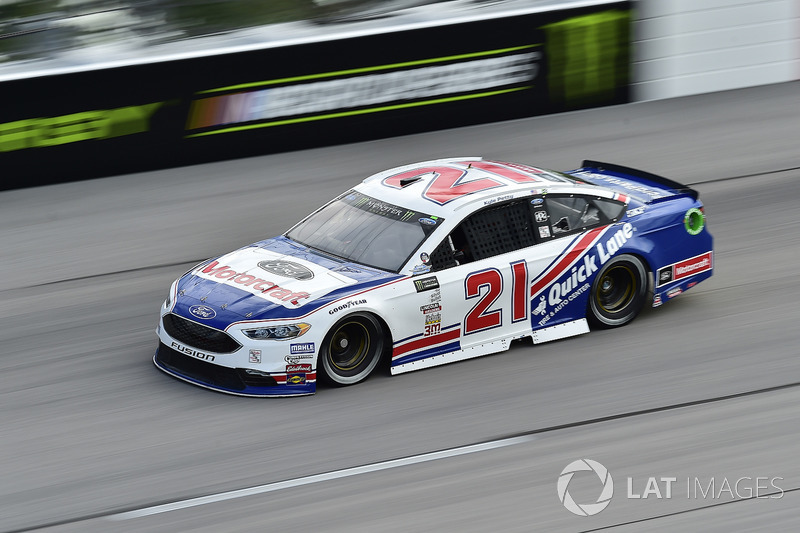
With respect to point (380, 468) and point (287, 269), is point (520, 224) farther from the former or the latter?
point (380, 468)

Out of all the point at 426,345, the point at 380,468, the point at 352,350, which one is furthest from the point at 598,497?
the point at 352,350

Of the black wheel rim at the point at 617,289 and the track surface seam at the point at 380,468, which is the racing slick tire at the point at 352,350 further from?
the black wheel rim at the point at 617,289

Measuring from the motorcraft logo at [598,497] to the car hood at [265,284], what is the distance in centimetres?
206

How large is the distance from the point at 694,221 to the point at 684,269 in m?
0.44

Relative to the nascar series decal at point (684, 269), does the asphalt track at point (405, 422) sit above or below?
below

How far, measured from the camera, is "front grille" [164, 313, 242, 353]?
7.35 meters

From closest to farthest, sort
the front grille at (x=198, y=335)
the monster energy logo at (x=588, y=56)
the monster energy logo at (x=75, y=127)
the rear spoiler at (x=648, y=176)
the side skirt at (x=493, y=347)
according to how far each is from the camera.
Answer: the front grille at (x=198, y=335) < the side skirt at (x=493, y=347) < the rear spoiler at (x=648, y=176) < the monster energy logo at (x=75, y=127) < the monster energy logo at (x=588, y=56)

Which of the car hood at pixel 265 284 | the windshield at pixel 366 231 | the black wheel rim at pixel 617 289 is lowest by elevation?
the black wheel rim at pixel 617 289

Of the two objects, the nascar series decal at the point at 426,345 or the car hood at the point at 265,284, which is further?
the nascar series decal at the point at 426,345

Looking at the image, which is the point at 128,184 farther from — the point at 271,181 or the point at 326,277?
the point at 326,277

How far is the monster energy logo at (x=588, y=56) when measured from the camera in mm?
15484

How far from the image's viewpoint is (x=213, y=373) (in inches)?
295

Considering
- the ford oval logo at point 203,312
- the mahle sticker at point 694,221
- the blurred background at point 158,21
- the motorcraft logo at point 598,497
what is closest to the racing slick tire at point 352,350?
the ford oval logo at point 203,312

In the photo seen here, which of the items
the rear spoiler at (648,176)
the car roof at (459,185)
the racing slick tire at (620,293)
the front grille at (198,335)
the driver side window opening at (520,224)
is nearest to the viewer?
the front grille at (198,335)
